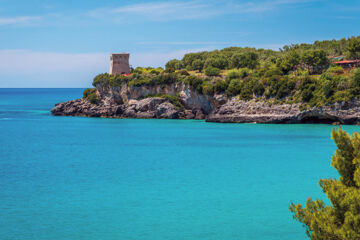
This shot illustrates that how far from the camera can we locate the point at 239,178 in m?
26.3

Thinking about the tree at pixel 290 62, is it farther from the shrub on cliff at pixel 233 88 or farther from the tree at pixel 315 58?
the shrub on cliff at pixel 233 88

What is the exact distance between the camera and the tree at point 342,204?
9.37 metres

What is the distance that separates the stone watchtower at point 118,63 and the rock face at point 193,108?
4725 millimetres

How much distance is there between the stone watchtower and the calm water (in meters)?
33.5

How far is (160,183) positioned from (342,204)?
634 inches

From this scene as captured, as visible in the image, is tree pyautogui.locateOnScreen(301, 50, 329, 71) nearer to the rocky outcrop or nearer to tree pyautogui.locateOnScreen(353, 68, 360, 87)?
tree pyautogui.locateOnScreen(353, 68, 360, 87)

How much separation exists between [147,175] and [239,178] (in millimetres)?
5502

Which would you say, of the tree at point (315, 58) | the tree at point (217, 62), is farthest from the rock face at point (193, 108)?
the tree at point (315, 58)

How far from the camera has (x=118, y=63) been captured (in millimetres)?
82250

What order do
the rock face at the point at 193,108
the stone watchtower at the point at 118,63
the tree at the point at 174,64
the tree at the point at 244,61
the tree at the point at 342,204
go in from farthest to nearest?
the tree at the point at 174,64, the stone watchtower at the point at 118,63, the tree at the point at 244,61, the rock face at the point at 193,108, the tree at the point at 342,204

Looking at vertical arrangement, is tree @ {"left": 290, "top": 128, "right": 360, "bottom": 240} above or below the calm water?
above

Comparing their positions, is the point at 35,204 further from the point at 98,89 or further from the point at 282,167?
the point at 98,89

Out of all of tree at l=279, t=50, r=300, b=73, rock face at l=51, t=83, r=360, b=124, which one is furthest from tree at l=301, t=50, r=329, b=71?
rock face at l=51, t=83, r=360, b=124

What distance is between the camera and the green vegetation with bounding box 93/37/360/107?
5500 cm
